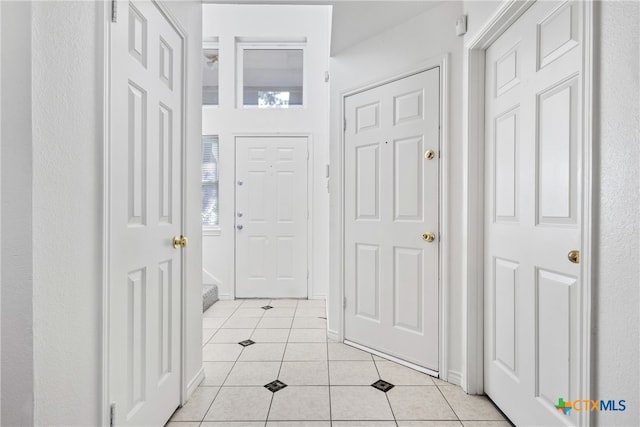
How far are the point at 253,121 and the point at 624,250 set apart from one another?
12.0ft

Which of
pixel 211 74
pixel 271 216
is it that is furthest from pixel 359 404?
pixel 211 74

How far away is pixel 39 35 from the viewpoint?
0.86m

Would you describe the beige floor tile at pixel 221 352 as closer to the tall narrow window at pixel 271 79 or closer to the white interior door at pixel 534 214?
the white interior door at pixel 534 214

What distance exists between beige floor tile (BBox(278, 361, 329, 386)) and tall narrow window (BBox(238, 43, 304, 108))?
9.84ft

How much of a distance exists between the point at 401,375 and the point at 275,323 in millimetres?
1366

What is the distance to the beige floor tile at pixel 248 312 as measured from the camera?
10.8 ft

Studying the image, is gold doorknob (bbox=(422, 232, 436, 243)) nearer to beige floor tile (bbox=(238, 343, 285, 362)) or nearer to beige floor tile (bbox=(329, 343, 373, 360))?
beige floor tile (bbox=(329, 343, 373, 360))

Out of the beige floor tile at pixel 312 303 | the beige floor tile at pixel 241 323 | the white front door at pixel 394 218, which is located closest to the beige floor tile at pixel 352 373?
the white front door at pixel 394 218

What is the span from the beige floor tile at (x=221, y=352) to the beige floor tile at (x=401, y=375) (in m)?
1.04

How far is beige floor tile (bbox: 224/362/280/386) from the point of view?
198cm

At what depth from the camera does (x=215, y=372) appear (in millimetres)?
2107

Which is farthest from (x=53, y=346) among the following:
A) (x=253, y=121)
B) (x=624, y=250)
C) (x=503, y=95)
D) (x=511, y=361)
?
(x=253, y=121)

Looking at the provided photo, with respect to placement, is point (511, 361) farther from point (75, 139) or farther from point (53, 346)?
point (75, 139)
